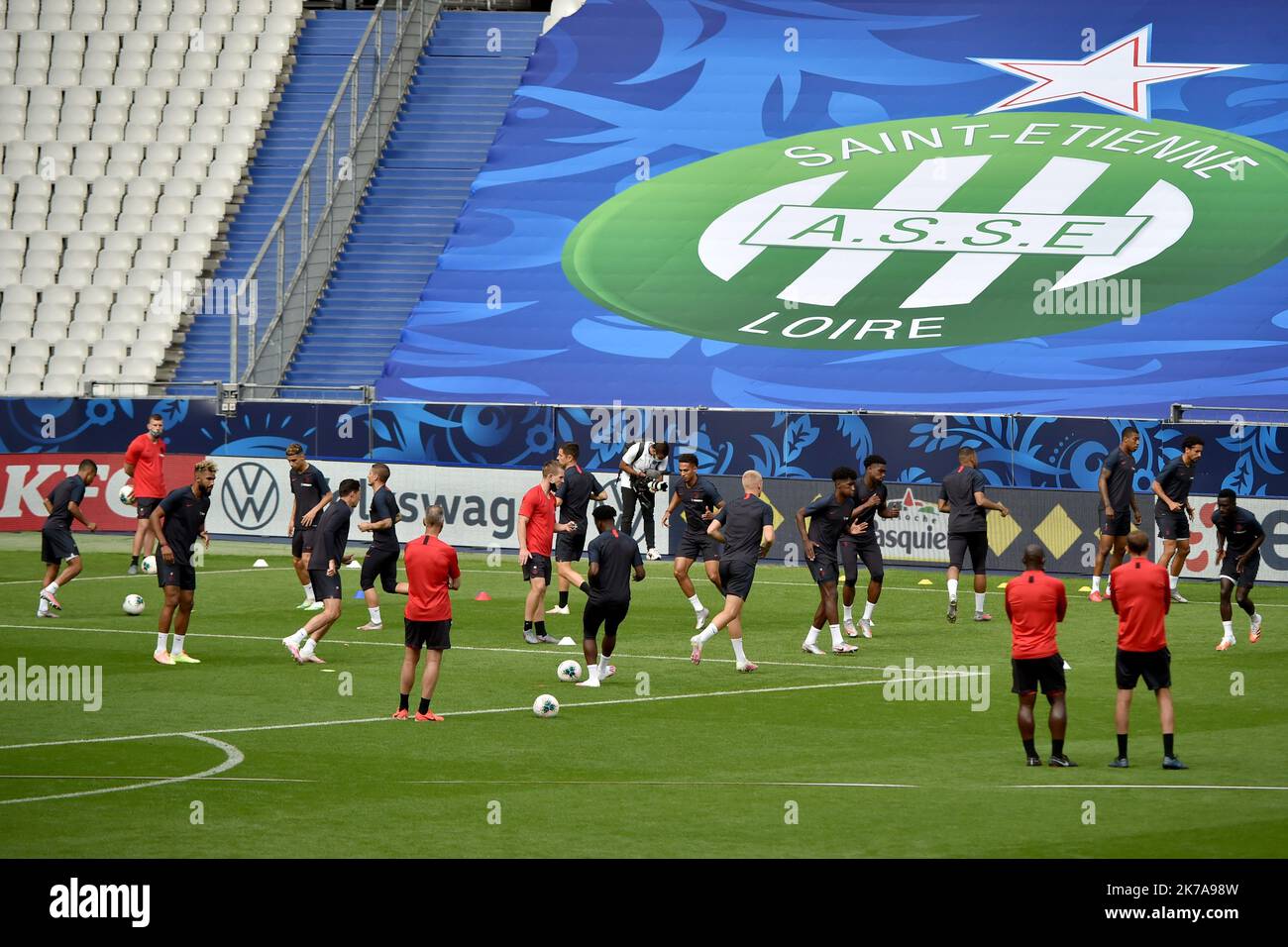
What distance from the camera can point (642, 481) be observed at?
104ft

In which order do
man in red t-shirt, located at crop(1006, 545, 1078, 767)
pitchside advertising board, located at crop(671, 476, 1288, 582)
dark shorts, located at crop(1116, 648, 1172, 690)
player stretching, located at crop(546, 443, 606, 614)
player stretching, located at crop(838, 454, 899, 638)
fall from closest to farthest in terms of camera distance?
man in red t-shirt, located at crop(1006, 545, 1078, 767) → dark shorts, located at crop(1116, 648, 1172, 690) → player stretching, located at crop(838, 454, 899, 638) → player stretching, located at crop(546, 443, 606, 614) → pitchside advertising board, located at crop(671, 476, 1288, 582)

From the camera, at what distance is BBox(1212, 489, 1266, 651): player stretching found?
922 inches

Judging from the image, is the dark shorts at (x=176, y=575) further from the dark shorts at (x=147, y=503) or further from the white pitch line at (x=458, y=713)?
the dark shorts at (x=147, y=503)

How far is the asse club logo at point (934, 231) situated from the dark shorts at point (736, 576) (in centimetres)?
1765

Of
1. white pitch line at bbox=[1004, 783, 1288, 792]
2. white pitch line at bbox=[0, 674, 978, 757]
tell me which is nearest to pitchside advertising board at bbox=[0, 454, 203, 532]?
white pitch line at bbox=[0, 674, 978, 757]

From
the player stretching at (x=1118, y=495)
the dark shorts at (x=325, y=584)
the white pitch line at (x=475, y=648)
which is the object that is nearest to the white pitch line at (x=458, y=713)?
the white pitch line at (x=475, y=648)

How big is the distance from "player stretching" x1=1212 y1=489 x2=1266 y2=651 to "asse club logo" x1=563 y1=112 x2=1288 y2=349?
1497 cm

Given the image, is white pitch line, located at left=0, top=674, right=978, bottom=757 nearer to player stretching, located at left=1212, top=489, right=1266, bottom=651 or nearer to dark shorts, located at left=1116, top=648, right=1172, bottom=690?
dark shorts, located at left=1116, top=648, right=1172, bottom=690

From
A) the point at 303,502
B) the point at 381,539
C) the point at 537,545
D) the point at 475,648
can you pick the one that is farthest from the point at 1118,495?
the point at 303,502

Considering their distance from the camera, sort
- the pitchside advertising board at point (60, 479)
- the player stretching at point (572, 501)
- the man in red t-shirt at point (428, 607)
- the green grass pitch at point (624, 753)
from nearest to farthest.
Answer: the green grass pitch at point (624, 753) < the man in red t-shirt at point (428, 607) < the player stretching at point (572, 501) < the pitchside advertising board at point (60, 479)

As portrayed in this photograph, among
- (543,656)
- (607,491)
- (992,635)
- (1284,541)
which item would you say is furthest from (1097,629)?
(607,491)

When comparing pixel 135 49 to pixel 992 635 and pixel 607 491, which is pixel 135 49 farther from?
pixel 992 635

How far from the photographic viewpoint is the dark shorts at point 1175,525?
27.1 metres

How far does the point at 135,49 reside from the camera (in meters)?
47.3
